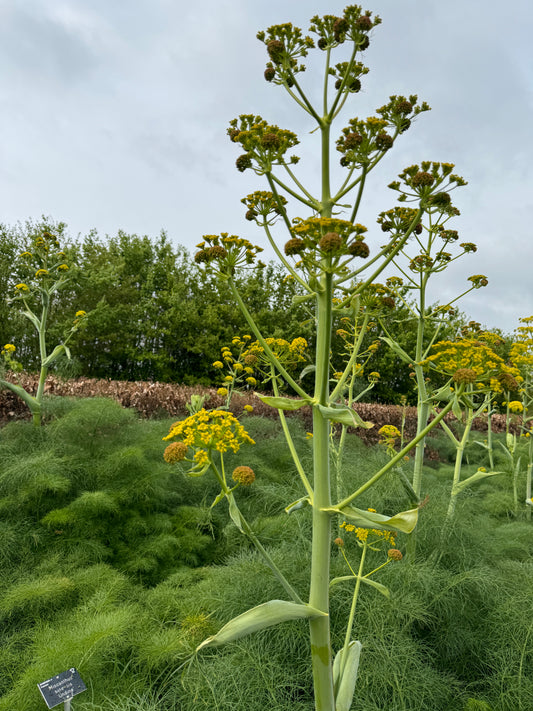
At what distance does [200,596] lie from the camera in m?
3.43

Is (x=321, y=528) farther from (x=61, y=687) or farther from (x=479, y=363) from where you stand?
(x=61, y=687)

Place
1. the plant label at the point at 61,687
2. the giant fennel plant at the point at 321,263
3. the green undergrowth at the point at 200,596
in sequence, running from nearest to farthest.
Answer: the giant fennel plant at the point at 321,263
the plant label at the point at 61,687
the green undergrowth at the point at 200,596

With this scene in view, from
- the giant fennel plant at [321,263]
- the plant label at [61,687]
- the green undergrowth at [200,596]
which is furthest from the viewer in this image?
the green undergrowth at [200,596]

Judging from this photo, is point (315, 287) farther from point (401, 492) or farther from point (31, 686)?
point (401, 492)

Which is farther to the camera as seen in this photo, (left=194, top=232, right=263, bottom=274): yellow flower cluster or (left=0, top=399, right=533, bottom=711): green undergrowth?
(left=0, top=399, right=533, bottom=711): green undergrowth

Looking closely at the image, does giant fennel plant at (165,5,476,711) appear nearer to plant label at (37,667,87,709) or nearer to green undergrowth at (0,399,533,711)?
green undergrowth at (0,399,533,711)

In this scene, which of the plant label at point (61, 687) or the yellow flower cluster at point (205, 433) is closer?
the yellow flower cluster at point (205, 433)

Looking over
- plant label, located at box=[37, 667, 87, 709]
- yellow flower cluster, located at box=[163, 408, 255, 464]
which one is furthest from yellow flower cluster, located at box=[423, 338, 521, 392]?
plant label, located at box=[37, 667, 87, 709]

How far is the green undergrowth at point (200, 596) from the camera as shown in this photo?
2602 millimetres

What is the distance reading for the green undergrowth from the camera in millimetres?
2602

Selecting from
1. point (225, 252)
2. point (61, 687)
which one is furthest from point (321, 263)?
point (61, 687)

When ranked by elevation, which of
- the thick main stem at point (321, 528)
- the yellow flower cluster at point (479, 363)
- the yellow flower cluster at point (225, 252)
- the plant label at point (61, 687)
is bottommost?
the plant label at point (61, 687)

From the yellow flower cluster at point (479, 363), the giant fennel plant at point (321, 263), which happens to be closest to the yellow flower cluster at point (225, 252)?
the giant fennel plant at point (321, 263)

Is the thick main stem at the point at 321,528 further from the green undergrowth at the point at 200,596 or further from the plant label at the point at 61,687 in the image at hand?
the plant label at the point at 61,687
